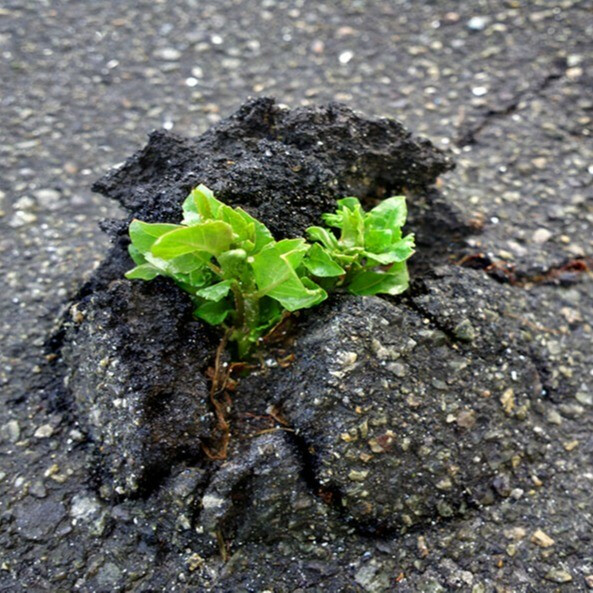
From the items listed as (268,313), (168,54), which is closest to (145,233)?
(268,313)

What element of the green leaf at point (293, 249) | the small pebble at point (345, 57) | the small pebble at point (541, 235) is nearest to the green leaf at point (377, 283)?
the green leaf at point (293, 249)

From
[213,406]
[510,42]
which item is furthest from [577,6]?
[213,406]

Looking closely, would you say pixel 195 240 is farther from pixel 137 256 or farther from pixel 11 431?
pixel 11 431

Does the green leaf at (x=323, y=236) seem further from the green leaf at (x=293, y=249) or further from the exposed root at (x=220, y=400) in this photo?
the exposed root at (x=220, y=400)

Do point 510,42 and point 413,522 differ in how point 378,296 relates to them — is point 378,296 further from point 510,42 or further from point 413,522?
point 510,42

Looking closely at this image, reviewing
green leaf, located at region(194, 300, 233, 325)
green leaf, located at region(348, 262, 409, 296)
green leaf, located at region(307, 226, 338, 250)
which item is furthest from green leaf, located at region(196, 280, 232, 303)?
A: green leaf, located at region(348, 262, 409, 296)

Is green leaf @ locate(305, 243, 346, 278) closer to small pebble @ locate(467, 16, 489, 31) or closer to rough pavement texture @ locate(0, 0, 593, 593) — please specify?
rough pavement texture @ locate(0, 0, 593, 593)
